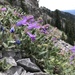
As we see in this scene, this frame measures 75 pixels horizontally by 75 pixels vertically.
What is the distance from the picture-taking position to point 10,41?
593cm

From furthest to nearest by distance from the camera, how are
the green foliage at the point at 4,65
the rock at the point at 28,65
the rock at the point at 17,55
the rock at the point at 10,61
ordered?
the rock at the point at 17,55 < the rock at the point at 28,65 < the rock at the point at 10,61 < the green foliage at the point at 4,65

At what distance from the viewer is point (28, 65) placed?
19.1 ft

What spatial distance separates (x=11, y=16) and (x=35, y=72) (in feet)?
7.11

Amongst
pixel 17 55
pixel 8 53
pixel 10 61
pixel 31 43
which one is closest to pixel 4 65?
pixel 10 61

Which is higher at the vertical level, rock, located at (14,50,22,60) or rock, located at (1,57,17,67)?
rock, located at (1,57,17,67)

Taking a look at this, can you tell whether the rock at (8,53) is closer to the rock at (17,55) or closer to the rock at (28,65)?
the rock at (17,55)

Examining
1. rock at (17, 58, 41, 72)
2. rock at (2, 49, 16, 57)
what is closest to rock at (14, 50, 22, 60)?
rock at (2, 49, 16, 57)

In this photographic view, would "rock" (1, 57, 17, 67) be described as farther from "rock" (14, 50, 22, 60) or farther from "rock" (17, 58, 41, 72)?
"rock" (14, 50, 22, 60)

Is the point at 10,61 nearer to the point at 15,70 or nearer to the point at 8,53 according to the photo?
the point at 15,70

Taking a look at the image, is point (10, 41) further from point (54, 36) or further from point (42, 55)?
point (54, 36)

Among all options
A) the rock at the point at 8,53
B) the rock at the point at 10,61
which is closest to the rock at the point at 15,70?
the rock at the point at 10,61

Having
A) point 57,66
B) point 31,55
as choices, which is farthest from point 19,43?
point 57,66

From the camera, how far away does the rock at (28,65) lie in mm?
5762

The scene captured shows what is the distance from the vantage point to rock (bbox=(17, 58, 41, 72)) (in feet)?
18.9
